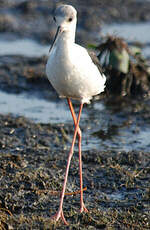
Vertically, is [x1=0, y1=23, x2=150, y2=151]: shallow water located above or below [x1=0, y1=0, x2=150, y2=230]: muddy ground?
below

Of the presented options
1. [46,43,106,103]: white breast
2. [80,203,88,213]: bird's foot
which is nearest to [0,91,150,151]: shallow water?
[80,203,88,213]: bird's foot

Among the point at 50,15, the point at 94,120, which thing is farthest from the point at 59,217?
the point at 50,15

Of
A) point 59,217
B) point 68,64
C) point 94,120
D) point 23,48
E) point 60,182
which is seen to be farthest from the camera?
point 23,48

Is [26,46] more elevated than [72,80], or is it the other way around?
[72,80]

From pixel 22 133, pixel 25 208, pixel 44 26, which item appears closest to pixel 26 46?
pixel 44 26

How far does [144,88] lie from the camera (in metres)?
6.89

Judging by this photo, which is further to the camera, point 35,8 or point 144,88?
point 35,8

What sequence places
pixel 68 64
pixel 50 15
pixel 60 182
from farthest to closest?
1. pixel 50 15
2. pixel 60 182
3. pixel 68 64

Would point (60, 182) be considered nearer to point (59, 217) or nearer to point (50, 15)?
point (59, 217)

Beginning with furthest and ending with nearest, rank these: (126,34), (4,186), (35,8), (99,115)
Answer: (35,8) < (126,34) < (99,115) < (4,186)

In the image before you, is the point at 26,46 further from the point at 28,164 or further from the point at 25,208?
the point at 25,208

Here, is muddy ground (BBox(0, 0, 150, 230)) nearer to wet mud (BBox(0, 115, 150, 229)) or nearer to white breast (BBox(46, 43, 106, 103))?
wet mud (BBox(0, 115, 150, 229))

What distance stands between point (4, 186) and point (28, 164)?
20.6 inches

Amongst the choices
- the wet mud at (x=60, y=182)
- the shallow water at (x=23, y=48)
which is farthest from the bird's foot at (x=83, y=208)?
the shallow water at (x=23, y=48)
